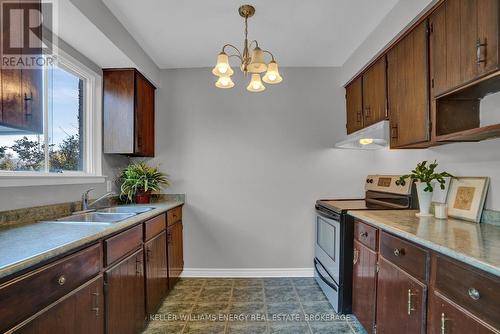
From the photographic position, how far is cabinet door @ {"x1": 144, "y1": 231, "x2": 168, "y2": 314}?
2.21m

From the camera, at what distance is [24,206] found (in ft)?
5.72

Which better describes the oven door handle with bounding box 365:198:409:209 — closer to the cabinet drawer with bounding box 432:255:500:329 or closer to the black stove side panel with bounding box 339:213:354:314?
the black stove side panel with bounding box 339:213:354:314

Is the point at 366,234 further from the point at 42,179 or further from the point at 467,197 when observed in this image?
the point at 42,179

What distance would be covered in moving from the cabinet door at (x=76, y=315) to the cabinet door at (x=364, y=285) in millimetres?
1687

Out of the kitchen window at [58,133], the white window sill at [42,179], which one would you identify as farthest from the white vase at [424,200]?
the white window sill at [42,179]

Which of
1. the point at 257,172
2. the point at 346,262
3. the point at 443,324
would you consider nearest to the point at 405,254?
the point at 443,324

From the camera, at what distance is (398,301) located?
1.58 meters

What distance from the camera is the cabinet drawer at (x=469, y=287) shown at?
0.98m

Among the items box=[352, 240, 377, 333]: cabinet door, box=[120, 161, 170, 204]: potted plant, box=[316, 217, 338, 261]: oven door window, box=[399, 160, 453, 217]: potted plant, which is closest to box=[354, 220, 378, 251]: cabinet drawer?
box=[352, 240, 377, 333]: cabinet door

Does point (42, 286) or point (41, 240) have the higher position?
point (41, 240)

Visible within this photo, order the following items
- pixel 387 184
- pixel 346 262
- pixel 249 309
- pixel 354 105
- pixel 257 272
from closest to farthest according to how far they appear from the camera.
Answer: pixel 346 262
pixel 249 309
pixel 387 184
pixel 354 105
pixel 257 272

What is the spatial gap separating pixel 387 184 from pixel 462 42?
149 cm

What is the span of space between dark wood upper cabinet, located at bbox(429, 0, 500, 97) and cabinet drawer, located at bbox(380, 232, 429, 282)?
0.92m

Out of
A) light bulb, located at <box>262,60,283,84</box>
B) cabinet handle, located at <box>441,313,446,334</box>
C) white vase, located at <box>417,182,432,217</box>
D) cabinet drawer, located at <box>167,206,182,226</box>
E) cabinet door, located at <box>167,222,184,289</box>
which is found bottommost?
cabinet door, located at <box>167,222,184,289</box>
